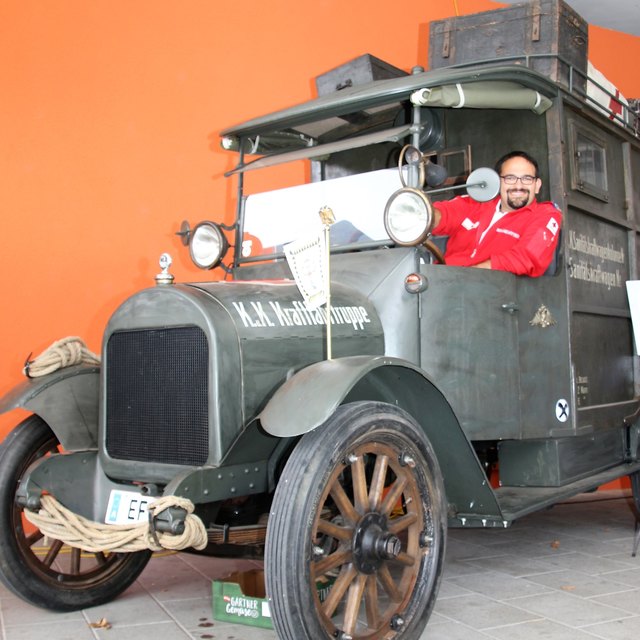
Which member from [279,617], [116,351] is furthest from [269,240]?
[279,617]

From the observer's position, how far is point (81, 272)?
4.83 meters

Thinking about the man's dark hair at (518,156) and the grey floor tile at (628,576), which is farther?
the man's dark hair at (518,156)

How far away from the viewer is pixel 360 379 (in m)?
2.80

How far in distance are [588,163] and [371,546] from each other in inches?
105

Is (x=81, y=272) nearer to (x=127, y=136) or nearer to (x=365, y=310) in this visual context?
(x=127, y=136)

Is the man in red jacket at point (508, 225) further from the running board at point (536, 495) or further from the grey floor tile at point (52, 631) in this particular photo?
the grey floor tile at point (52, 631)

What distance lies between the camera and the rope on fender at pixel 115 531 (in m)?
2.53

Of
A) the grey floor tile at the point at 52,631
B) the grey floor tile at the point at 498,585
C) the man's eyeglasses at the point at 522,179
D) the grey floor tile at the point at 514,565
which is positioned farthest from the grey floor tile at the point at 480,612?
the man's eyeglasses at the point at 522,179

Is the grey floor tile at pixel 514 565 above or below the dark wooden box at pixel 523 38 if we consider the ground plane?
below

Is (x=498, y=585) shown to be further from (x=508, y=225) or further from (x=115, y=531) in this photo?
(x=115, y=531)

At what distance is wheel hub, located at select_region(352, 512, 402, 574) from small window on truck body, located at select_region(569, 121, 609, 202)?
7.45 ft

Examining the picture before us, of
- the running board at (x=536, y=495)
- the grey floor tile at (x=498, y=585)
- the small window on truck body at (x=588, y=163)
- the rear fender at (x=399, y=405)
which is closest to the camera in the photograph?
the rear fender at (x=399, y=405)

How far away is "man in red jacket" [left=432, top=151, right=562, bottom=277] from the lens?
3779mm

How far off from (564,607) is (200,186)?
3.38m
